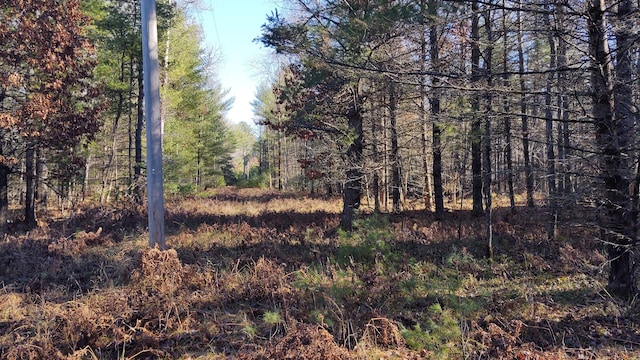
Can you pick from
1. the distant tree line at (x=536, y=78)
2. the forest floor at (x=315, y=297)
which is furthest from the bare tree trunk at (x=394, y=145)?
the forest floor at (x=315, y=297)

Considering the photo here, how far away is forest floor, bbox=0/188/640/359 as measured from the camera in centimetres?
457

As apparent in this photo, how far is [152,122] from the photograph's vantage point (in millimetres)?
7016

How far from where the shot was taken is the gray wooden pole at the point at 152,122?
6977mm

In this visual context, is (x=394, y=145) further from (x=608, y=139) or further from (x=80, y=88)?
(x=80, y=88)

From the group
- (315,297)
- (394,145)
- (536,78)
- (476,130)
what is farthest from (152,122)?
(394,145)

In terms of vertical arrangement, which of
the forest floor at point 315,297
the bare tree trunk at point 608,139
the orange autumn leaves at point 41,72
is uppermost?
the orange autumn leaves at point 41,72

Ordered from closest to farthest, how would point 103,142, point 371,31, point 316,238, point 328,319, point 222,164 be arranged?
point 328,319, point 371,31, point 316,238, point 103,142, point 222,164

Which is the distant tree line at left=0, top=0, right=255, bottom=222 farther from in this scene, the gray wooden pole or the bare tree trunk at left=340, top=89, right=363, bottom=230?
the bare tree trunk at left=340, top=89, right=363, bottom=230

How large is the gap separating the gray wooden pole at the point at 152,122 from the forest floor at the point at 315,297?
0.72 m

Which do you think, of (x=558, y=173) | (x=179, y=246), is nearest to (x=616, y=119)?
(x=558, y=173)

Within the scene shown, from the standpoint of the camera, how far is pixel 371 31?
7609mm

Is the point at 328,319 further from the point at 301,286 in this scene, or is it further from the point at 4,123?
the point at 4,123

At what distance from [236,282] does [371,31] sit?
527cm

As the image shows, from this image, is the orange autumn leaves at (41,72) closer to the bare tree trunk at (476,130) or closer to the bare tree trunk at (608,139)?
the bare tree trunk at (476,130)
